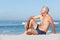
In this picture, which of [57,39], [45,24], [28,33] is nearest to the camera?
[57,39]

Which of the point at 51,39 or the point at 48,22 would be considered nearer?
the point at 51,39

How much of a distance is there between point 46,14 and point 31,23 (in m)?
0.48

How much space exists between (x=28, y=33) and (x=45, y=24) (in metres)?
0.66

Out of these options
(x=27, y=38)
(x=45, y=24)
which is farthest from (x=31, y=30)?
(x=27, y=38)

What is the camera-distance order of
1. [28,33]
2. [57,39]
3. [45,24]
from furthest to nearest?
[45,24] → [28,33] → [57,39]

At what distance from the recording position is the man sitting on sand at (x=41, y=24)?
575 cm

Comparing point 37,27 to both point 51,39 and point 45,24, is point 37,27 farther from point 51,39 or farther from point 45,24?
point 51,39

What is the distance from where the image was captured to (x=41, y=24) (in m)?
6.08

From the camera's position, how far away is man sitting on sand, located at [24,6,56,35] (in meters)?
5.75

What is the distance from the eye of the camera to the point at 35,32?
5.74 m

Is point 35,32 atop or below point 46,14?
below

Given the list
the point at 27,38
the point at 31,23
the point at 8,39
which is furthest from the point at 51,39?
the point at 31,23

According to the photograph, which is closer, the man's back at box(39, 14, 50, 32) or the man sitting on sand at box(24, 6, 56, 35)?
the man sitting on sand at box(24, 6, 56, 35)

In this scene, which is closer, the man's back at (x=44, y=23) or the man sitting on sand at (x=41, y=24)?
the man sitting on sand at (x=41, y=24)
